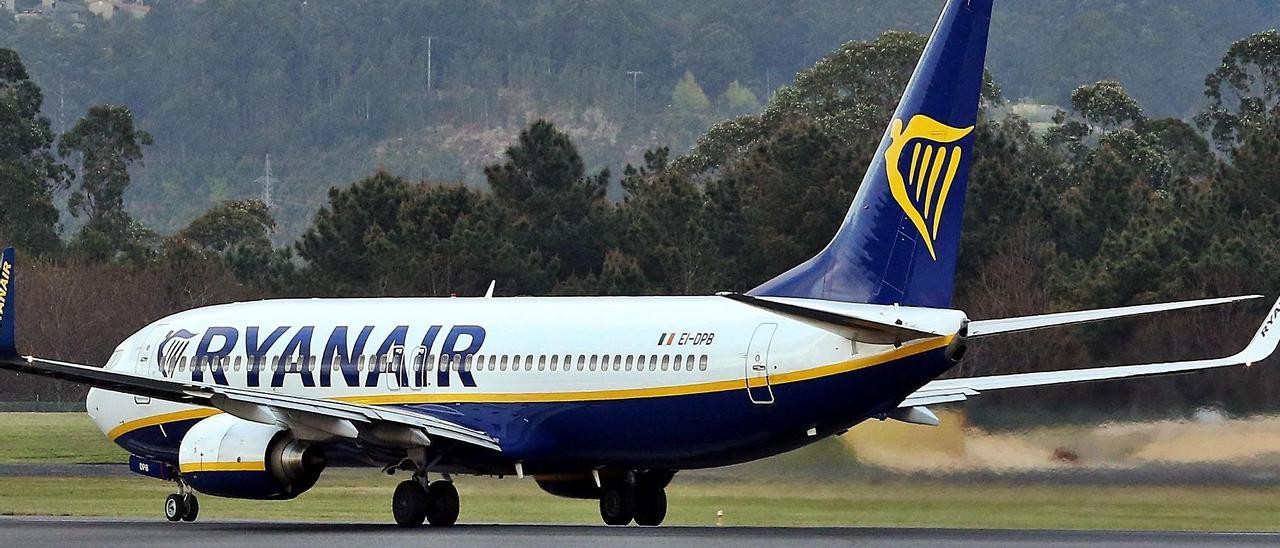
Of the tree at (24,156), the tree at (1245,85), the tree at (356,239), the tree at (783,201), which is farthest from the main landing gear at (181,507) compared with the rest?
the tree at (1245,85)

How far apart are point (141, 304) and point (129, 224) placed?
151ft

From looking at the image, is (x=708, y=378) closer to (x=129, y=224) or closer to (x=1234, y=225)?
(x=1234, y=225)

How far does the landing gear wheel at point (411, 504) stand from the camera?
29.1 meters

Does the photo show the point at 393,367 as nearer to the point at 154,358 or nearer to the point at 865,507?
the point at 154,358

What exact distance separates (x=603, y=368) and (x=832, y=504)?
5.50 meters

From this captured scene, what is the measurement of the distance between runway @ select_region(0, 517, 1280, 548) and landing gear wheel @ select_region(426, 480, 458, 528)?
1.27ft

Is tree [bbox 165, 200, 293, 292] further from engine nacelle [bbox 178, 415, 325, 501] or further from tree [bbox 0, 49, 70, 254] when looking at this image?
engine nacelle [bbox 178, 415, 325, 501]

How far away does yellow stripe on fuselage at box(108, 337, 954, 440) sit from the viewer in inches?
1008

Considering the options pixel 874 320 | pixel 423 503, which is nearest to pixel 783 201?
pixel 423 503

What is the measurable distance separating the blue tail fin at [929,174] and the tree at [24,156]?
253 ft

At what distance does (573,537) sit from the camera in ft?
85.4

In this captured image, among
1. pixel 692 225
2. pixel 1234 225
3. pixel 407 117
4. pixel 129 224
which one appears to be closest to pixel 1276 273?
pixel 1234 225

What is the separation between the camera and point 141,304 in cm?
7550

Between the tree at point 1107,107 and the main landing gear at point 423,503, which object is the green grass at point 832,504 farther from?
the tree at point 1107,107
